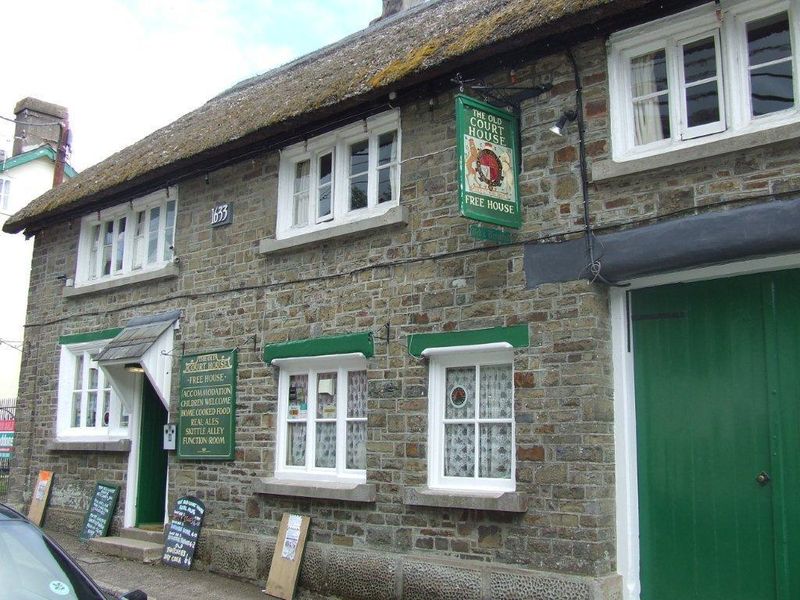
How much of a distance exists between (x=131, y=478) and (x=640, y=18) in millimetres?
8821

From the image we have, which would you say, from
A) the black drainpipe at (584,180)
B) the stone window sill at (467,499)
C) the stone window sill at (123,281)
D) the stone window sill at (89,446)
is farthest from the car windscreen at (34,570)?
the stone window sill at (89,446)

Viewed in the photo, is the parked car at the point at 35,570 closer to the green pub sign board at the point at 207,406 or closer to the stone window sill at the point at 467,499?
the stone window sill at the point at 467,499

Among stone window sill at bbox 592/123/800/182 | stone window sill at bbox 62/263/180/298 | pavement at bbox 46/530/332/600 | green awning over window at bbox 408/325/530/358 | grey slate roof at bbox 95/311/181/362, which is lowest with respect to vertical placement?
pavement at bbox 46/530/332/600

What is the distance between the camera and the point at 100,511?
1173cm

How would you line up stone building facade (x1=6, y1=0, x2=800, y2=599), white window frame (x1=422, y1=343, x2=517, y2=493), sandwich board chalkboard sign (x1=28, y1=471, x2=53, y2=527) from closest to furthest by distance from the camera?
stone building facade (x1=6, y1=0, x2=800, y2=599), white window frame (x1=422, y1=343, x2=517, y2=493), sandwich board chalkboard sign (x1=28, y1=471, x2=53, y2=527)

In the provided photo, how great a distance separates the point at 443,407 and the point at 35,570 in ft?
14.5

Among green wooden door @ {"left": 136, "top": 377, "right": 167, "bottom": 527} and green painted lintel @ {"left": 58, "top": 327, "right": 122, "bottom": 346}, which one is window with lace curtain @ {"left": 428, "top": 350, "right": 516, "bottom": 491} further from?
green painted lintel @ {"left": 58, "top": 327, "right": 122, "bottom": 346}

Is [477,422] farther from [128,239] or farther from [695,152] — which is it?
[128,239]

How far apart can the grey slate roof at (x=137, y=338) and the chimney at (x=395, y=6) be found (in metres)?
6.50

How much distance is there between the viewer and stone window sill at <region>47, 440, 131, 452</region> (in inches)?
458

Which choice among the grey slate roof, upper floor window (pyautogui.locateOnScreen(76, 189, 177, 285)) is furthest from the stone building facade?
upper floor window (pyautogui.locateOnScreen(76, 189, 177, 285))

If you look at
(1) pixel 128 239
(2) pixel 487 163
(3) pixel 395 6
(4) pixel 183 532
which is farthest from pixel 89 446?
(3) pixel 395 6

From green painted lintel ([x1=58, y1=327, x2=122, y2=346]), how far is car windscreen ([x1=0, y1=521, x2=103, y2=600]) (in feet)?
25.0

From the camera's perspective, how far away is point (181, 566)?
10.2 metres
